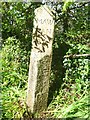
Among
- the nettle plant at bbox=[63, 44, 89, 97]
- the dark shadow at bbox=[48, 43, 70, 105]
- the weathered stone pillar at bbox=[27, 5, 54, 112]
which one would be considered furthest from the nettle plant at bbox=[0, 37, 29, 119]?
the nettle plant at bbox=[63, 44, 89, 97]

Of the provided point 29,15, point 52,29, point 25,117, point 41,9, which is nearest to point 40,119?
point 25,117

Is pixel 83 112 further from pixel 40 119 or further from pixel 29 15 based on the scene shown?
pixel 29 15

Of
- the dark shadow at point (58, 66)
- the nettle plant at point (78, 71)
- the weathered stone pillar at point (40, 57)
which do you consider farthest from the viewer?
the dark shadow at point (58, 66)

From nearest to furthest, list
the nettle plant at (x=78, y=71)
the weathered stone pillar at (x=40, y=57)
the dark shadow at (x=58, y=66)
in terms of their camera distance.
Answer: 1. the weathered stone pillar at (x=40, y=57)
2. the nettle plant at (x=78, y=71)
3. the dark shadow at (x=58, y=66)

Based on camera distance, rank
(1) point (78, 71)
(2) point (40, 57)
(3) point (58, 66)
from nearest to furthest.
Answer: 1. (2) point (40, 57)
2. (1) point (78, 71)
3. (3) point (58, 66)

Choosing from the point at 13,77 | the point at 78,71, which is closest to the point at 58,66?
the point at 78,71

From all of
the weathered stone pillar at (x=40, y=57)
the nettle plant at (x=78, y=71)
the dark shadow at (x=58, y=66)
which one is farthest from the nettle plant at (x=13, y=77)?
the nettle plant at (x=78, y=71)

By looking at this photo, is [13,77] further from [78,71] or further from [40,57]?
[78,71]

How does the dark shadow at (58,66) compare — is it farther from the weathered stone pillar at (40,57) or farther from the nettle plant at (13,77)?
the weathered stone pillar at (40,57)

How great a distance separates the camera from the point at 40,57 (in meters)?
2.43

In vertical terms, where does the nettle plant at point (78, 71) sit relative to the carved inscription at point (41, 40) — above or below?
below

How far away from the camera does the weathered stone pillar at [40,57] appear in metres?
2.42

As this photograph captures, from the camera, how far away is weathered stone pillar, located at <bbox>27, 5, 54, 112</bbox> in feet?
7.95

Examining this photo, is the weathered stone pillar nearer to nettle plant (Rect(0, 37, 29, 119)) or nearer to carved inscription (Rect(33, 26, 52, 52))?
carved inscription (Rect(33, 26, 52, 52))
